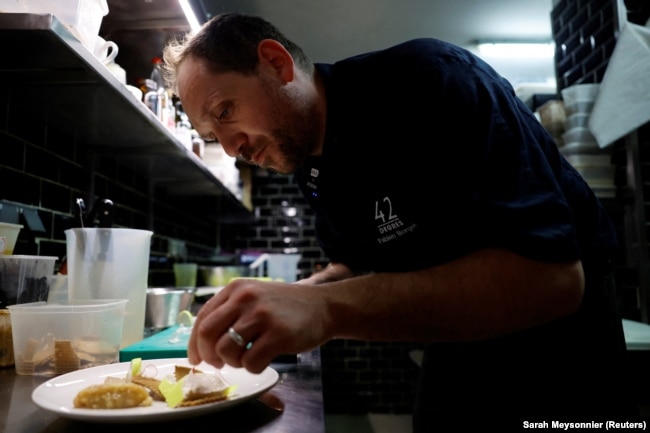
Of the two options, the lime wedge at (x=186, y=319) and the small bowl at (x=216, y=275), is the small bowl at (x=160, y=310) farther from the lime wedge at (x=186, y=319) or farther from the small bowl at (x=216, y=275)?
the small bowl at (x=216, y=275)

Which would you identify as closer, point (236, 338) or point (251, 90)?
point (236, 338)

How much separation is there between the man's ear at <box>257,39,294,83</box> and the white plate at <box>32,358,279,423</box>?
69 centimetres

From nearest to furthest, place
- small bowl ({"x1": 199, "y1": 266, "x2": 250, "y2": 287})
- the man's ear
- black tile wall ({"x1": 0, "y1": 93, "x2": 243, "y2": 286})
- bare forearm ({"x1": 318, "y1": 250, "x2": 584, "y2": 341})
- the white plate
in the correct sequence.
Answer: the white plate, bare forearm ({"x1": 318, "y1": 250, "x2": 584, "y2": 341}), the man's ear, black tile wall ({"x1": 0, "y1": 93, "x2": 243, "y2": 286}), small bowl ({"x1": 199, "y1": 266, "x2": 250, "y2": 287})

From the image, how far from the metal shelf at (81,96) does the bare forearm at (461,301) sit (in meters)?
0.73

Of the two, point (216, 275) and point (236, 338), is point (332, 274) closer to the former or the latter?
point (236, 338)

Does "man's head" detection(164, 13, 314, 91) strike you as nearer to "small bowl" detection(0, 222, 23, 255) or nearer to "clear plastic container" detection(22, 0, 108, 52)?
"clear plastic container" detection(22, 0, 108, 52)

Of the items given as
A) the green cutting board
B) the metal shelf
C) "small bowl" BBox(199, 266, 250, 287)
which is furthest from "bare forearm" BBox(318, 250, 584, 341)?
"small bowl" BBox(199, 266, 250, 287)

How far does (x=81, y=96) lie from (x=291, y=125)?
589 mm

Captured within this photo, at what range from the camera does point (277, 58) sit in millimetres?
1167

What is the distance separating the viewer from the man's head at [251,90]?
113cm

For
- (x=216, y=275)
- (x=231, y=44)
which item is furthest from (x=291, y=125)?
(x=216, y=275)

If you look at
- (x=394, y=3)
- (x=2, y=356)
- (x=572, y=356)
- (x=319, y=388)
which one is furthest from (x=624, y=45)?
(x=2, y=356)

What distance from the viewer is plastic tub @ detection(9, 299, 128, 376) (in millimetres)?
1000

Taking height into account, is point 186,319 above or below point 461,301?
below
